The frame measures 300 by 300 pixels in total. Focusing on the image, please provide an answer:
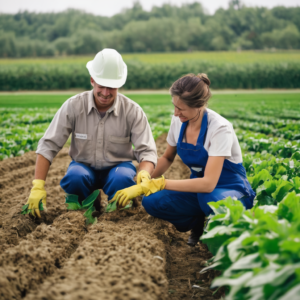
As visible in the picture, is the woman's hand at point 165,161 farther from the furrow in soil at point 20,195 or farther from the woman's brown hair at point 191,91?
the furrow in soil at point 20,195

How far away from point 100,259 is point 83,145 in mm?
1505

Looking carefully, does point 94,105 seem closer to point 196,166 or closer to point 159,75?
point 196,166

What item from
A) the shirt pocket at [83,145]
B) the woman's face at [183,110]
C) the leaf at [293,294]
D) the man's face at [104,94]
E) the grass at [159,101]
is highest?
the man's face at [104,94]

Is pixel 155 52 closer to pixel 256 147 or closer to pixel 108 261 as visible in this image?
pixel 256 147

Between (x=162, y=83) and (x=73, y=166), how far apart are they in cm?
3325

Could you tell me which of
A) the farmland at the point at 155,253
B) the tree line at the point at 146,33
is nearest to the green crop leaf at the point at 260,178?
the farmland at the point at 155,253

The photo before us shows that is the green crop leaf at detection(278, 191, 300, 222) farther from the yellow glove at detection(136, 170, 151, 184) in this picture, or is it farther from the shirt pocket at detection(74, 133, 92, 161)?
the shirt pocket at detection(74, 133, 92, 161)

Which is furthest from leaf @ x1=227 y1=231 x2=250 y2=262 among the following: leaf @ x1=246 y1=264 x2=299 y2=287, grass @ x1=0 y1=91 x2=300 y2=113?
grass @ x1=0 y1=91 x2=300 y2=113

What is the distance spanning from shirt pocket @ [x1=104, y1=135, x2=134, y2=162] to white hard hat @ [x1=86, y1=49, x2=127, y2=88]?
1.81 feet

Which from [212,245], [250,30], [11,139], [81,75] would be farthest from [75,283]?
[250,30]

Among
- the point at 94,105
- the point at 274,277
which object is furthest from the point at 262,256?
the point at 94,105

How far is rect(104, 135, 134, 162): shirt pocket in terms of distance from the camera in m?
3.49

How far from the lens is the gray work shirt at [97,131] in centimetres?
341

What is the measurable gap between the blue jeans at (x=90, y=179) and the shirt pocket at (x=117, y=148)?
0.32ft
